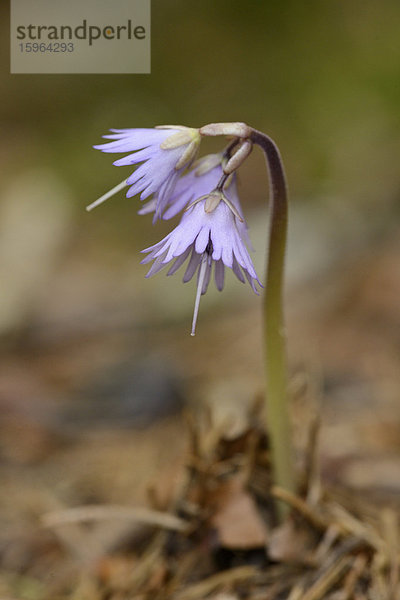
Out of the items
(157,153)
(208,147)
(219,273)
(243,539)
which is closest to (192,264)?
(219,273)

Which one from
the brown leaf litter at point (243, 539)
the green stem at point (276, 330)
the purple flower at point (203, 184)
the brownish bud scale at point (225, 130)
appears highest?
the brownish bud scale at point (225, 130)

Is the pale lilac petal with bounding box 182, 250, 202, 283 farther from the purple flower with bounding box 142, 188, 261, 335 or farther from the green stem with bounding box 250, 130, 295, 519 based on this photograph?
the green stem with bounding box 250, 130, 295, 519

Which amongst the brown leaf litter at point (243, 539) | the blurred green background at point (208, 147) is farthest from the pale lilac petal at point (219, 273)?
the blurred green background at point (208, 147)

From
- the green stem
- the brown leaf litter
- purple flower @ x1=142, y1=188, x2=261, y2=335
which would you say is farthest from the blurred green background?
purple flower @ x1=142, y1=188, x2=261, y2=335

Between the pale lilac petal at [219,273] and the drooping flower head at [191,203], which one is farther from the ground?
the drooping flower head at [191,203]

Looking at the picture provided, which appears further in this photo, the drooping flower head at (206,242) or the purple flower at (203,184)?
the purple flower at (203,184)

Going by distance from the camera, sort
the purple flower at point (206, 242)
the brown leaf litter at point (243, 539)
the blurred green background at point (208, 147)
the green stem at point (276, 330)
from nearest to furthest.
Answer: the purple flower at point (206, 242), the green stem at point (276, 330), the brown leaf litter at point (243, 539), the blurred green background at point (208, 147)

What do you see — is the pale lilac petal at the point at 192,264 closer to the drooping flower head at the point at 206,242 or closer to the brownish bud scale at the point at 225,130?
the drooping flower head at the point at 206,242

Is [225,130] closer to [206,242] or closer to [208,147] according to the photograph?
[206,242]
